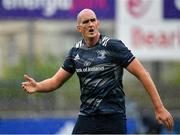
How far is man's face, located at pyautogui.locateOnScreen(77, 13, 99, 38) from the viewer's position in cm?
776

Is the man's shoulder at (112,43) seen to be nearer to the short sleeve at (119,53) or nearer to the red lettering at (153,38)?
the short sleeve at (119,53)

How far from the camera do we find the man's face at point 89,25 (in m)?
7.76

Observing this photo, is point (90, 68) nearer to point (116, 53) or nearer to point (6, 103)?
point (116, 53)

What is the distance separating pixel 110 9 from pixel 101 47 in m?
Result: 10.7

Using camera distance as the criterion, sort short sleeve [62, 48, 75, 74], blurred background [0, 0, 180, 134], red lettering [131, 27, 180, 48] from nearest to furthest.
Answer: short sleeve [62, 48, 75, 74]
blurred background [0, 0, 180, 134]
red lettering [131, 27, 180, 48]

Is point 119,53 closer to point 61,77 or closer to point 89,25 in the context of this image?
point 89,25

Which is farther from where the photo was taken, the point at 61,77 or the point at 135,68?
the point at 61,77

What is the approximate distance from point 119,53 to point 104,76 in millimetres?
247

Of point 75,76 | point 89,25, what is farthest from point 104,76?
point 75,76

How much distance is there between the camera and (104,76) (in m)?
7.77

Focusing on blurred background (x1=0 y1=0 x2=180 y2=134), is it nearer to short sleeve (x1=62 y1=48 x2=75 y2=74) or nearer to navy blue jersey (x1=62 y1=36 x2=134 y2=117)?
short sleeve (x1=62 y1=48 x2=75 y2=74)

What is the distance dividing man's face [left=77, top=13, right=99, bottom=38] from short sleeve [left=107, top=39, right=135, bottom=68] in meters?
0.18

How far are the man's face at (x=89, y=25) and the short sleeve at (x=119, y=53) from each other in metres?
0.18

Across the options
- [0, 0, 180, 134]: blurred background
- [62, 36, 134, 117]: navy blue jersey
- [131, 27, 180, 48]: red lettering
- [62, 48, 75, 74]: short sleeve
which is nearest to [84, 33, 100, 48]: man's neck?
[62, 36, 134, 117]: navy blue jersey
